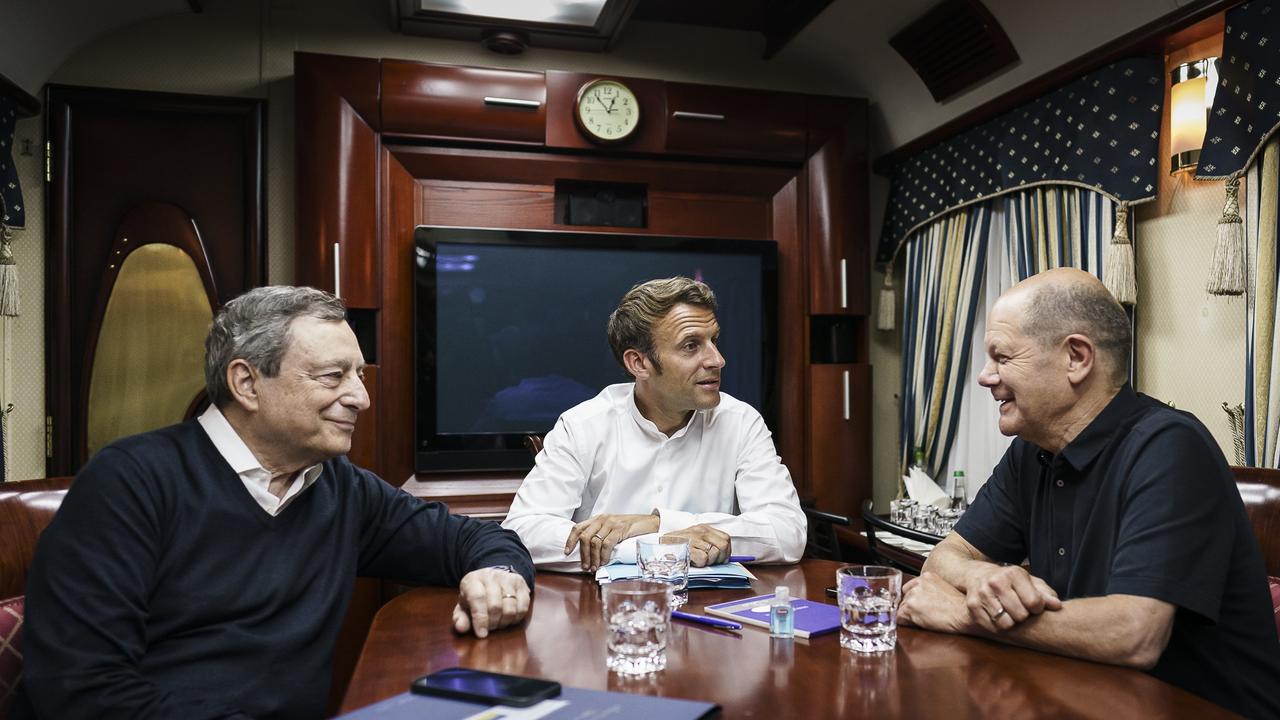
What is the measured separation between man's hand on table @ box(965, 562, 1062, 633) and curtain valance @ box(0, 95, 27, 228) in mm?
3302

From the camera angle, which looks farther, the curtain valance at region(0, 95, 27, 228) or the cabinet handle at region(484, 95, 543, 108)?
the cabinet handle at region(484, 95, 543, 108)

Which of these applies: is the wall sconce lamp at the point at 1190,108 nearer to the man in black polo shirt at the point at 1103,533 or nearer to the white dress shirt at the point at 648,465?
the man in black polo shirt at the point at 1103,533

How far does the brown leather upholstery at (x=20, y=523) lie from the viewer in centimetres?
142

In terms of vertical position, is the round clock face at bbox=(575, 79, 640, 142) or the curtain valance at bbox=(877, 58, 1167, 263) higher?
the round clock face at bbox=(575, 79, 640, 142)

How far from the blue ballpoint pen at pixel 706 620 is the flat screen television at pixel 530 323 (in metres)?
2.26

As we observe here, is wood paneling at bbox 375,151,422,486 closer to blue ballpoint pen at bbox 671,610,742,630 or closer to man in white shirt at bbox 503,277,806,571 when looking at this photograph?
man in white shirt at bbox 503,277,806,571

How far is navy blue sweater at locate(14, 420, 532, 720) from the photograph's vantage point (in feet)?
3.75

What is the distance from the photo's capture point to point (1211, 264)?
238 centimetres

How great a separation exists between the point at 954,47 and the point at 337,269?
94.6 inches

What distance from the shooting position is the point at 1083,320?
4.78 feet

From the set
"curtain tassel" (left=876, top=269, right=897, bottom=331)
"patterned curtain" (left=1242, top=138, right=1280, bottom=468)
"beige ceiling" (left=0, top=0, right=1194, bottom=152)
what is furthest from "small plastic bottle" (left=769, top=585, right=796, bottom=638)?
"curtain tassel" (left=876, top=269, right=897, bottom=331)

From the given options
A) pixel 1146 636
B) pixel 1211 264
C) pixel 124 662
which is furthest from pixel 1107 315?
pixel 124 662

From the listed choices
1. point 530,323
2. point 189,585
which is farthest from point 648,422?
point 530,323

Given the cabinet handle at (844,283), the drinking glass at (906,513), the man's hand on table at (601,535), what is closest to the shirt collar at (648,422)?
the man's hand on table at (601,535)
